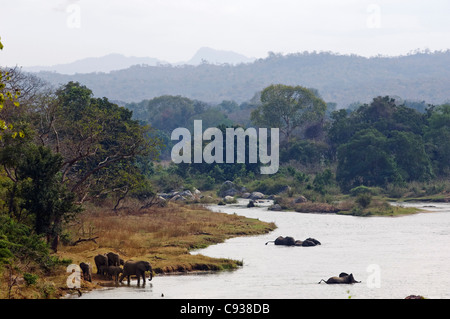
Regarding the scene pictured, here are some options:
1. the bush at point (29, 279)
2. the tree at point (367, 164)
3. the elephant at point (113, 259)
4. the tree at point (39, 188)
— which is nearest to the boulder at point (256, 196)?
the tree at point (367, 164)

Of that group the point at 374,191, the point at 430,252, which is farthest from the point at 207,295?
the point at 374,191

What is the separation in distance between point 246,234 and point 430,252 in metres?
12.5

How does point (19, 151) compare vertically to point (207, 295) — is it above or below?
above

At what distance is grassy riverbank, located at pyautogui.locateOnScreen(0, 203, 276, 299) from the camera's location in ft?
78.6

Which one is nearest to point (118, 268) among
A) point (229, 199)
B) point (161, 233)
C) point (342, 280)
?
point (342, 280)

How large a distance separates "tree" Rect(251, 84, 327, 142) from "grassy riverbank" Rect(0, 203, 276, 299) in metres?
55.0

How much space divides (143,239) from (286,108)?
71.8m

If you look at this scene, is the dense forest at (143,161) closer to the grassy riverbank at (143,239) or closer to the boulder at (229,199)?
the grassy riverbank at (143,239)

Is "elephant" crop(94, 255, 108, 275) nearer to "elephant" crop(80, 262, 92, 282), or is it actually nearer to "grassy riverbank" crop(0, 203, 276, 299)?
"grassy riverbank" crop(0, 203, 276, 299)

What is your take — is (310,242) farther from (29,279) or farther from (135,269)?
(29,279)

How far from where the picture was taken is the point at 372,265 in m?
31.5

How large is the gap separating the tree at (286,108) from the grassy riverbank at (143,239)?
54989 millimetres

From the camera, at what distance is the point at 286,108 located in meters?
106

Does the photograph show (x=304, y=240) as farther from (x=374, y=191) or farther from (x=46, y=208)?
(x=374, y=191)
